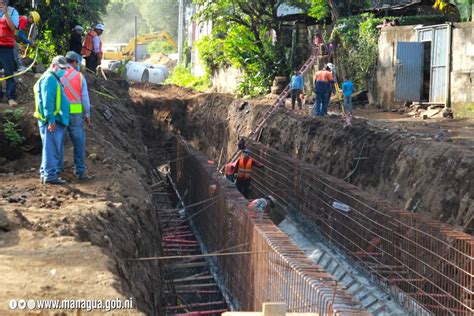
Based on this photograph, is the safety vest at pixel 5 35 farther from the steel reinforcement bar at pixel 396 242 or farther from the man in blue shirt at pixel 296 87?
the man in blue shirt at pixel 296 87

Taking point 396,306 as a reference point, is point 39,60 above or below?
above

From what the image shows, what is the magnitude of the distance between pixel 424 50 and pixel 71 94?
15338 millimetres

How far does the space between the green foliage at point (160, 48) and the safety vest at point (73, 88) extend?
71283 millimetres

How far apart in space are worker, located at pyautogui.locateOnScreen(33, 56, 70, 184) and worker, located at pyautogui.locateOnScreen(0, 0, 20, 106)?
275 cm

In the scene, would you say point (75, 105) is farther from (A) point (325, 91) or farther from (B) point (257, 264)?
(A) point (325, 91)

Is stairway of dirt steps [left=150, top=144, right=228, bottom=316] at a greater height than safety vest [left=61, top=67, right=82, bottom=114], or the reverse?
safety vest [left=61, top=67, right=82, bottom=114]

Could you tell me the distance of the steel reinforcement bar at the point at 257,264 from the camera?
7.07 metres

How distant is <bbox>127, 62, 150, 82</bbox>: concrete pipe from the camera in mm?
47500

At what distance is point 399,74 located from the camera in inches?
896

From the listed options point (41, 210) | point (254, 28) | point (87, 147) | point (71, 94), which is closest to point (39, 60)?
point (87, 147)

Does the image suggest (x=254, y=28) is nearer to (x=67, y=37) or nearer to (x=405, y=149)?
(x=67, y=37)

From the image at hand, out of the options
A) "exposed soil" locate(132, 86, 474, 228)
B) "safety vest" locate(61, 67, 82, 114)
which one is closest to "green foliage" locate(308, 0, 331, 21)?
"exposed soil" locate(132, 86, 474, 228)

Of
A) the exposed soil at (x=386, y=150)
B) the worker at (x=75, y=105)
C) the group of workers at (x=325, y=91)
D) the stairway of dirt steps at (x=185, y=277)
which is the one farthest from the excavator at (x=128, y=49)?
the worker at (x=75, y=105)

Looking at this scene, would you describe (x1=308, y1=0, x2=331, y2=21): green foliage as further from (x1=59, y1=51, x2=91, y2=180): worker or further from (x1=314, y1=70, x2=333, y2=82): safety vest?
(x1=59, y1=51, x2=91, y2=180): worker
